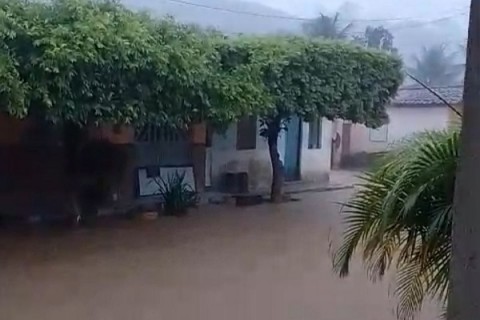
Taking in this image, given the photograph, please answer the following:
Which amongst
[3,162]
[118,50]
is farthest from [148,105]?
[3,162]

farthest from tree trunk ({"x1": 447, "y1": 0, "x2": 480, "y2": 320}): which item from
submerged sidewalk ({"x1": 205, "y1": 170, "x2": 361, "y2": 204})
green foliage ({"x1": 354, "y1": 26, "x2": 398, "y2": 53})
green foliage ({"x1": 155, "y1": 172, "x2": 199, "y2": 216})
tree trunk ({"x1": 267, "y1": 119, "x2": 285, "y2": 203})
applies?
green foliage ({"x1": 354, "y1": 26, "x2": 398, "y2": 53})

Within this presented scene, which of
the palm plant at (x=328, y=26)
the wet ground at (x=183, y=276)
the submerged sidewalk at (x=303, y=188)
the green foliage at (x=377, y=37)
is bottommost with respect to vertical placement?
the wet ground at (x=183, y=276)

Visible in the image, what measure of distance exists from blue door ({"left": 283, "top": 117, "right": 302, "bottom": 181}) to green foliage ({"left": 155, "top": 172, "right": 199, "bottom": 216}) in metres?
4.30

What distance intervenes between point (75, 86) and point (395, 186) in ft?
20.3

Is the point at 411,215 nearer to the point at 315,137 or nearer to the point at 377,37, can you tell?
the point at 315,137

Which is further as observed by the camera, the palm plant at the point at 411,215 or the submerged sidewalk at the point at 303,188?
the submerged sidewalk at the point at 303,188

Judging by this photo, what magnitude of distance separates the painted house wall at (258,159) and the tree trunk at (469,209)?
12.6m

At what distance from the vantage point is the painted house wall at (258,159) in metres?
15.7

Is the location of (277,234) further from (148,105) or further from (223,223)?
(148,105)

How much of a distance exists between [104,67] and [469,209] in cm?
777

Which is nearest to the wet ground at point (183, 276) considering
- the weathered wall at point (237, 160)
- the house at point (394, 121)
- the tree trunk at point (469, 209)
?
the weathered wall at point (237, 160)

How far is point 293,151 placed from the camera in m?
18.0

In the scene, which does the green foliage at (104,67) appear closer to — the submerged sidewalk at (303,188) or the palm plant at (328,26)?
the submerged sidewalk at (303,188)

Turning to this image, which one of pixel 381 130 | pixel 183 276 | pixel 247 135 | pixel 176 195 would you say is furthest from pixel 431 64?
pixel 183 276
